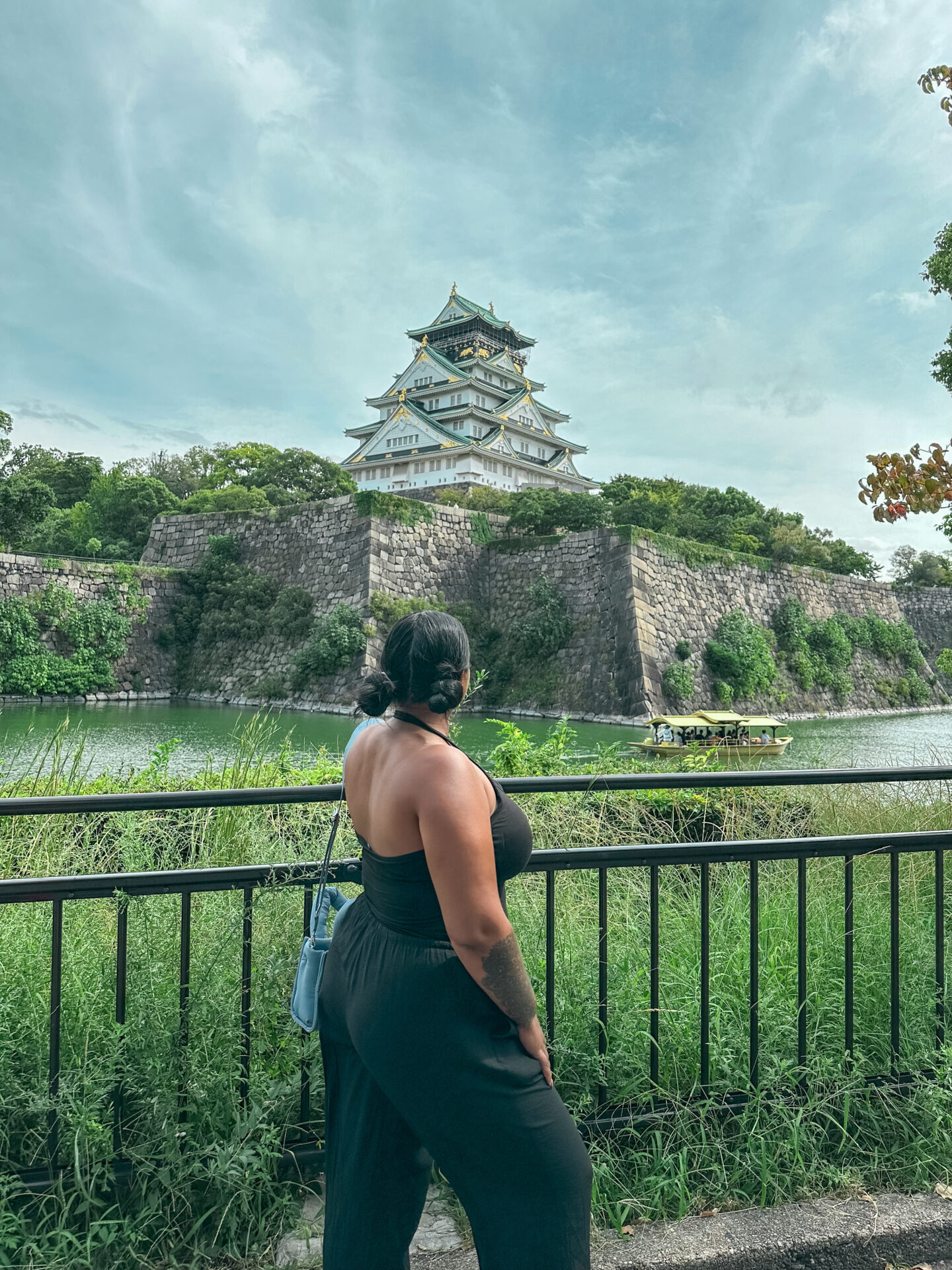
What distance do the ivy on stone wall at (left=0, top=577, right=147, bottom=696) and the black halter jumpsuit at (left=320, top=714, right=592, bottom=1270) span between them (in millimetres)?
22236

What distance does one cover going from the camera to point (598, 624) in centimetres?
2270

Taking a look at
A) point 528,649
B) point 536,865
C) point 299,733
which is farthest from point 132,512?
point 536,865

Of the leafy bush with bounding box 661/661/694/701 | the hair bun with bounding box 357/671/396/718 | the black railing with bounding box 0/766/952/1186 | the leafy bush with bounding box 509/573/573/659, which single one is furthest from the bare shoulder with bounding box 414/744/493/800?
the leafy bush with bounding box 509/573/573/659

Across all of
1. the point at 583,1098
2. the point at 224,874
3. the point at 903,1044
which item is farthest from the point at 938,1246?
the point at 224,874

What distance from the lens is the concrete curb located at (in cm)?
169

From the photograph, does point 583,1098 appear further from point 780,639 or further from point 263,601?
point 780,639

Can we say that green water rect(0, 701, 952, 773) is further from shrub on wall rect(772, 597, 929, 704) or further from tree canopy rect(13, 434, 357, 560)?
tree canopy rect(13, 434, 357, 560)

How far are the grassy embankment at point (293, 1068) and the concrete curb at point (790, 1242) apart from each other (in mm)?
56

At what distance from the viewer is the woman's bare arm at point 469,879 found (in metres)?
1.23

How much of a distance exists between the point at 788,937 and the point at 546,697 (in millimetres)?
20151

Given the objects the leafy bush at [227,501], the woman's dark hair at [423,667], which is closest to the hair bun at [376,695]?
the woman's dark hair at [423,667]

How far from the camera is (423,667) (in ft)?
4.63

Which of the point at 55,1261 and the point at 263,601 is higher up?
the point at 263,601

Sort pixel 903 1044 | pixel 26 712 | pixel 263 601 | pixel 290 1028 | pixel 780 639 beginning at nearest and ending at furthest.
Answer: pixel 290 1028 < pixel 903 1044 < pixel 26 712 < pixel 263 601 < pixel 780 639
